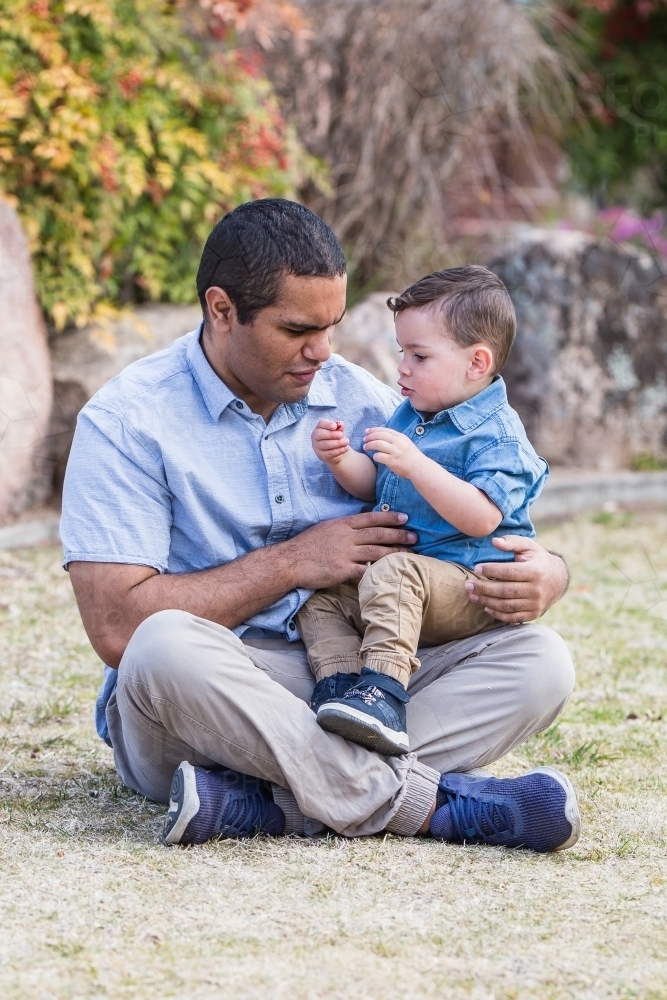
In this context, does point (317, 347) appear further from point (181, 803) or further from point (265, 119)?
point (265, 119)

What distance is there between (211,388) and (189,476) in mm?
204

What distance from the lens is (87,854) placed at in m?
2.43

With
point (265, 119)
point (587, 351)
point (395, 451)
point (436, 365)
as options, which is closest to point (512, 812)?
point (395, 451)

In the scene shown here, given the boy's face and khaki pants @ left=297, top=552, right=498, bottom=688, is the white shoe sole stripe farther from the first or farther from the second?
the boy's face

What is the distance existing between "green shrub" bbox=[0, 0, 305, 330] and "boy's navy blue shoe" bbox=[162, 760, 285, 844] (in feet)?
11.9

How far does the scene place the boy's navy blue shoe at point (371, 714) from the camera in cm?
240

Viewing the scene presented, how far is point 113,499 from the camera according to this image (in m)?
2.58

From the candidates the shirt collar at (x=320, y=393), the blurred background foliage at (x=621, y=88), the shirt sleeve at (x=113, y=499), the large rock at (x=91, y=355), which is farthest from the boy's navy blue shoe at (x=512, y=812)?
the blurred background foliage at (x=621, y=88)

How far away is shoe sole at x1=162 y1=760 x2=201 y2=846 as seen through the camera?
2441 mm

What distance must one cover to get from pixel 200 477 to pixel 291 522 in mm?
239

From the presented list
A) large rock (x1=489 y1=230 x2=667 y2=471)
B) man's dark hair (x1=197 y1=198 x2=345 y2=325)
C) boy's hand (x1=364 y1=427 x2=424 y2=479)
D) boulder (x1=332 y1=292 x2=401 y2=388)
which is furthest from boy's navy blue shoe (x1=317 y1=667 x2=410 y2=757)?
large rock (x1=489 y1=230 x2=667 y2=471)

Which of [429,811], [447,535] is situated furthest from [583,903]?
[447,535]

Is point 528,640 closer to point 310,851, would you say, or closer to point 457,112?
point 310,851

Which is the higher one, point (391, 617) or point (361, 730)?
point (391, 617)
